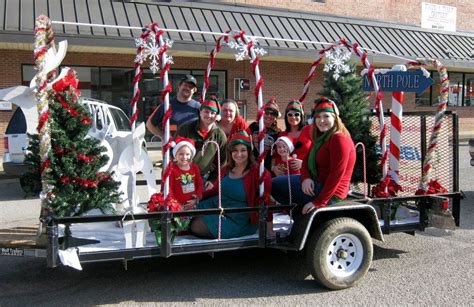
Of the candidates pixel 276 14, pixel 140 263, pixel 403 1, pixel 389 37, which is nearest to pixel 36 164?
pixel 140 263

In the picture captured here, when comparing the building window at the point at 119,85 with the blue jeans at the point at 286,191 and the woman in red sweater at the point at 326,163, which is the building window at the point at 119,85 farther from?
the woman in red sweater at the point at 326,163

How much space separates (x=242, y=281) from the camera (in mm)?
4781

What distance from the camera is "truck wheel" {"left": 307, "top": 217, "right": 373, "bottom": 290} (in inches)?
174

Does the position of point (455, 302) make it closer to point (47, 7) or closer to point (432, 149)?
point (432, 149)

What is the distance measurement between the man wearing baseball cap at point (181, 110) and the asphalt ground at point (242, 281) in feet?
5.20

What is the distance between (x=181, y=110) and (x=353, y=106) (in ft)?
10.6

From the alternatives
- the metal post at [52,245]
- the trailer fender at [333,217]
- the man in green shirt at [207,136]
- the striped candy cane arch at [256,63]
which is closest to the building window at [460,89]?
the trailer fender at [333,217]

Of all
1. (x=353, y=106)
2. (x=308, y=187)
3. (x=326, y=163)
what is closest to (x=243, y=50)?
(x=326, y=163)

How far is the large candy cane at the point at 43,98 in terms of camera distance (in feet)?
12.9

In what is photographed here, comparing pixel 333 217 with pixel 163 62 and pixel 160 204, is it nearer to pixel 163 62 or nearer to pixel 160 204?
pixel 160 204

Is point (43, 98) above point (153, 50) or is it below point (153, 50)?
below

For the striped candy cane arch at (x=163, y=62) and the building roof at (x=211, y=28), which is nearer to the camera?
the striped candy cane arch at (x=163, y=62)

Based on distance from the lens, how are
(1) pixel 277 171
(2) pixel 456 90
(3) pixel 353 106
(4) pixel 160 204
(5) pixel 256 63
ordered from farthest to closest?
(2) pixel 456 90 → (3) pixel 353 106 → (1) pixel 277 171 → (5) pixel 256 63 → (4) pixel 160 204

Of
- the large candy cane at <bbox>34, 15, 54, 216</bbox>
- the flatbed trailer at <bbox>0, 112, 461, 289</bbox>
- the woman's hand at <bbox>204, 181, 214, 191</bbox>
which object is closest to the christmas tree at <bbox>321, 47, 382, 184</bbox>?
the flatbed trailer at <bbox>0, 112, 461, 289</bbox>
